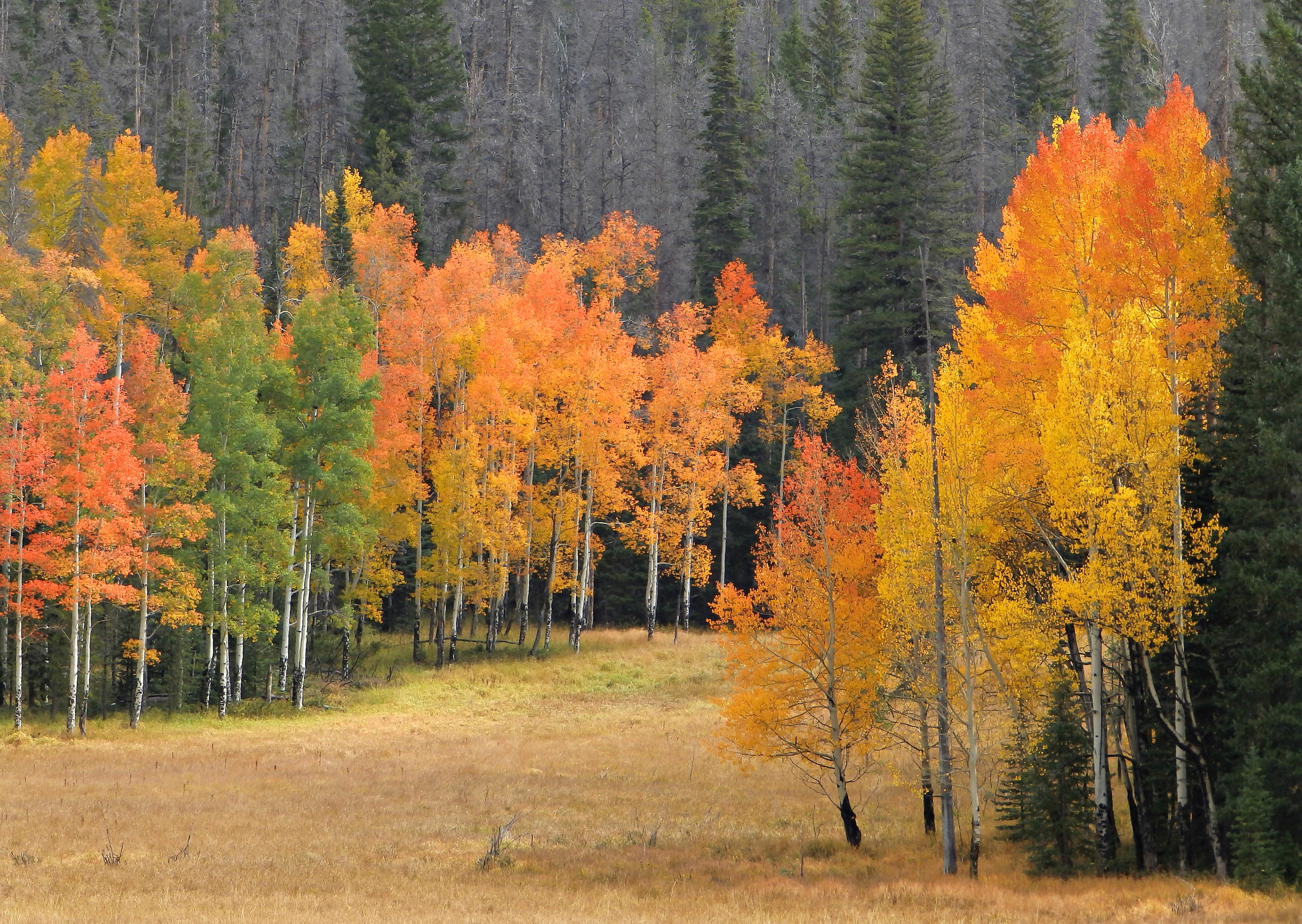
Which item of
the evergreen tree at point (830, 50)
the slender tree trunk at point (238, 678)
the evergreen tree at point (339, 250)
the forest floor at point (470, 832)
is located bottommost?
the forest floor at point (470, 832)

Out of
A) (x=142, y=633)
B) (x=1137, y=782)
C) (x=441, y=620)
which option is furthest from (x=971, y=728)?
(x=441, y=620)

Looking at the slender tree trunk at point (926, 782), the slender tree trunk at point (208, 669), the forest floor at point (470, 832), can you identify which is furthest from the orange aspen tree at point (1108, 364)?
the slender tree trunk at point (208, 669)

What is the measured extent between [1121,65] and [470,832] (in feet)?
180

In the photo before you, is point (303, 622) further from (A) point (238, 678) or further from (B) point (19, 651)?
(B) point (19, 651)

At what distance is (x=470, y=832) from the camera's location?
20844 mm

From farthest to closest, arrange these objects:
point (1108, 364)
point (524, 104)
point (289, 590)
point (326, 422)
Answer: point (524, 104), point (289, 590), point (326, 422), point (1108, 364)

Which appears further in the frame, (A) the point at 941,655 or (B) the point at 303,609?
(B) the point at 303,609

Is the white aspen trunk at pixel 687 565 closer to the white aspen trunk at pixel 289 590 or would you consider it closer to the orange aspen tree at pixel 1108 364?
the white aspen trunk at pixel 289 590

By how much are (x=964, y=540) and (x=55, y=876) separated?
15019 millimetres

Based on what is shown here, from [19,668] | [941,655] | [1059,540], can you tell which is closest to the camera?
[941,655]

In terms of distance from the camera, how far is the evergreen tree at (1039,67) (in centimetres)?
6281

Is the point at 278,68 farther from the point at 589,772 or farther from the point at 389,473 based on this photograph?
the point at 589,772

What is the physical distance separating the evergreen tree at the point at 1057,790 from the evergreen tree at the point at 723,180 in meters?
37.0

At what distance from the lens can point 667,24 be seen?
89.5 metres
